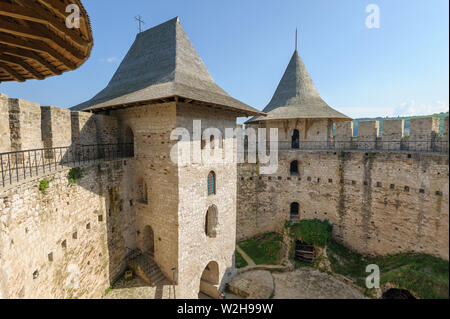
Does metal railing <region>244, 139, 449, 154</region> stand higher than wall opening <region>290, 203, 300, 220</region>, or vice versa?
metal railing <region>244, 139, 449, 154</region>

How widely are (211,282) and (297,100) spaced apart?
1298cm

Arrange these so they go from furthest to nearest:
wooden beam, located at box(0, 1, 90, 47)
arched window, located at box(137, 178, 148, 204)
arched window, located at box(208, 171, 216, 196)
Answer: arched window, located at box(208, 171, 216, 196) → arched window, located at box(137, 178, 148, 204) → wooden beam, located at box(0, 1, 90, 47)

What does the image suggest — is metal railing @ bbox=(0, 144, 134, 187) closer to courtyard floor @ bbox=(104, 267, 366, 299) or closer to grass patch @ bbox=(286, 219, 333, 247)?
courtyard floor @ bbox=(104, 267, 366, 299)

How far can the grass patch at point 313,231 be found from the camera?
11.7 metres

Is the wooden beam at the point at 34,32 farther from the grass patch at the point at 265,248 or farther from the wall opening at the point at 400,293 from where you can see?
the grass patch at the point at 265,248

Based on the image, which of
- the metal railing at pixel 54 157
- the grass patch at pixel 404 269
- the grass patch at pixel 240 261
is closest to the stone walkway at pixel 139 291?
the grass patch at pixel 240 261

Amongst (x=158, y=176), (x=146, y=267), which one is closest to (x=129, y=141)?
(x=158, y=176)

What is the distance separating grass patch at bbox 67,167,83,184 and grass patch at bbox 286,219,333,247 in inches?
459

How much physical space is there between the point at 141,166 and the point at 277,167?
28.8ft

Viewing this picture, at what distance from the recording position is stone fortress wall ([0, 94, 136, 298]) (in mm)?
4395

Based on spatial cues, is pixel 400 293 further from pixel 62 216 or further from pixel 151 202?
pixel 62 216

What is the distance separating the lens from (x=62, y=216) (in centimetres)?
587

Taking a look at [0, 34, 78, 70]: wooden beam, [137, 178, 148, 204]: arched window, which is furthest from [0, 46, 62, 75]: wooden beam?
[137, 178, 148, 204]: arched window

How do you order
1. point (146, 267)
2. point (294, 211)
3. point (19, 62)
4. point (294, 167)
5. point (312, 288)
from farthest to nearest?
point (294, 167), point (294, 211), point (146, 267), point (312, 288), point (19, 62)
